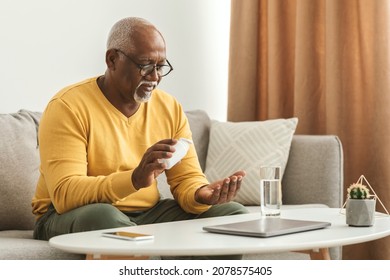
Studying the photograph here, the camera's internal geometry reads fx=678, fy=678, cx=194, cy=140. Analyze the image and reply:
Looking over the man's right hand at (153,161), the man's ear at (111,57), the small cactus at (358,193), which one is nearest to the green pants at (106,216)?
the man's right hand at (153,161)

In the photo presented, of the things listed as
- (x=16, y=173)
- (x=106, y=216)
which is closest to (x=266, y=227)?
(x=106, y=216)

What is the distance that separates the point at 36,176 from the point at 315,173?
1163mm

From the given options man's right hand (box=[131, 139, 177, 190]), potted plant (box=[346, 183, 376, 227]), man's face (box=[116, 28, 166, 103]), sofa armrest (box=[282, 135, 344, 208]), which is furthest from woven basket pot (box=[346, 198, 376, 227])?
sofa armrest (box=[282, 135, 344, 208])

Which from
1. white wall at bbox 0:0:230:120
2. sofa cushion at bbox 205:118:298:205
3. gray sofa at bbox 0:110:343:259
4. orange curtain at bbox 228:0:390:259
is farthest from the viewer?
orange curtain at bbox 228:0:390:259

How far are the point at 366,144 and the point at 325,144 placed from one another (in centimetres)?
33

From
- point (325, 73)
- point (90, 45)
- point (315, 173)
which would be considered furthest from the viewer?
point (325, 73)

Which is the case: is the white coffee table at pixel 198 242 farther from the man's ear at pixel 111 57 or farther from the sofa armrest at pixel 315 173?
the sofa armrest at pixel 315 173

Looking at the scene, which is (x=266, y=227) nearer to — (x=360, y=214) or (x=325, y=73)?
(x=360, y=214)

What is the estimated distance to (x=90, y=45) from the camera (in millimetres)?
3004

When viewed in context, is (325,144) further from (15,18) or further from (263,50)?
(15,18)

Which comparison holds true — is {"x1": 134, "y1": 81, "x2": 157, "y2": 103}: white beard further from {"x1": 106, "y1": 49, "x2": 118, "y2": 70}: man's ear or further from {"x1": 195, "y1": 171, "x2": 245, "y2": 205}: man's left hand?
Result: {"x1": 195, "y1": 171, "x2": 245, "y2": 205}: man's left hand

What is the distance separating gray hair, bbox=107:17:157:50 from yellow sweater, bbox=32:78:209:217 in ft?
0.48

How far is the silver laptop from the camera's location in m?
1.49
